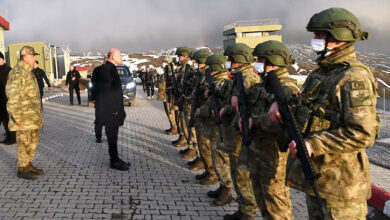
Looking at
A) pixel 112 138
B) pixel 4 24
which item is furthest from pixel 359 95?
pixel 4 24

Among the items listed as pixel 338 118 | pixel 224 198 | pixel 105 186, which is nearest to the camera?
pixel 338 118

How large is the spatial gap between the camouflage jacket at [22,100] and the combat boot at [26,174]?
69cm

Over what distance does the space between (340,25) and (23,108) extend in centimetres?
482

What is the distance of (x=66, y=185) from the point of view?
496cm

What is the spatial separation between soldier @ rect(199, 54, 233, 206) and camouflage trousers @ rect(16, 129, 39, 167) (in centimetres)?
284

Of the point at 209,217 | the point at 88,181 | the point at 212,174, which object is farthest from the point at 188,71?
the point at 209,217

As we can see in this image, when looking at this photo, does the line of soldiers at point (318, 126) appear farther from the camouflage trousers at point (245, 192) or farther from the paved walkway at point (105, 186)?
the paved walkway at point (105, 186)

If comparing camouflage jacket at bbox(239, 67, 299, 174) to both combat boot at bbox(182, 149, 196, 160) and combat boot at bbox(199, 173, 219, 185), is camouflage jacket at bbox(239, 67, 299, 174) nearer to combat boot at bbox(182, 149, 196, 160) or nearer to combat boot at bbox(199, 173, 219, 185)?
combat boot at bbox(199, 173, 219, 185)

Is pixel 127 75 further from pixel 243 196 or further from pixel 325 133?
pixel 325 133

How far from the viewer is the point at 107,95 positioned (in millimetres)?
5602

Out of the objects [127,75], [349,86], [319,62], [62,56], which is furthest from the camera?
[62,56]

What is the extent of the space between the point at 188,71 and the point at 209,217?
327cm

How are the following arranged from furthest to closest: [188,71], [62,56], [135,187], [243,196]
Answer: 1. [62,56]
2. [188,71]
3. [135,187]
4. [243,196]

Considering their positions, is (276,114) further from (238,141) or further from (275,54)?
(238,141)
